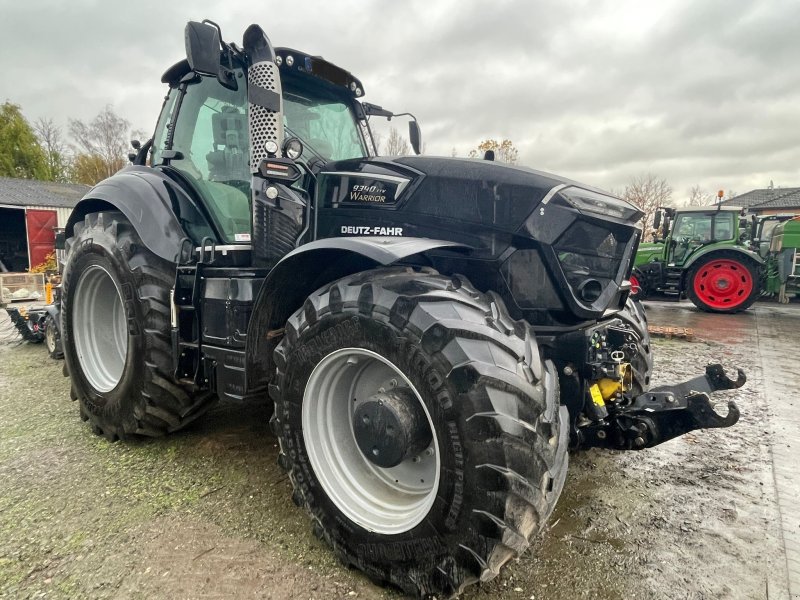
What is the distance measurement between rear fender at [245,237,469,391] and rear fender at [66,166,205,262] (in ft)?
3.00

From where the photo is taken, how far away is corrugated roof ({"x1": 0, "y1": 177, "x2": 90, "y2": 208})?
65.5ft

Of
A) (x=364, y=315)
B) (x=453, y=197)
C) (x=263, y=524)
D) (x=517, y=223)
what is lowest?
(x=263, y=524)

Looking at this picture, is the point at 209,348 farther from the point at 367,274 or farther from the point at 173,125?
the point at 173,125

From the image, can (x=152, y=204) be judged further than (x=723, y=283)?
No

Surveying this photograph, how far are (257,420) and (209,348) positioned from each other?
43.8 inches

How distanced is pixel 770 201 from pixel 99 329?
157 ft

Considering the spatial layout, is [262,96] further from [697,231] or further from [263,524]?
[697,231]

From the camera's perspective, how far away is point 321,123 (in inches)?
130

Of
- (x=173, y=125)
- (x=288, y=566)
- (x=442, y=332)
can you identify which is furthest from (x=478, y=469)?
(x=173, y=125)

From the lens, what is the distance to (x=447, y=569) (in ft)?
5.97

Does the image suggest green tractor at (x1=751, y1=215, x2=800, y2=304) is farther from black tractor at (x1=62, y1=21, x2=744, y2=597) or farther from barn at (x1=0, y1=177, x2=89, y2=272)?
barn at (x1=0, y1=177, x2=89, y2=272)

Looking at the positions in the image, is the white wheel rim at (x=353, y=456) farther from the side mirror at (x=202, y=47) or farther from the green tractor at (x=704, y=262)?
the green tractor at (x=704, y=262)

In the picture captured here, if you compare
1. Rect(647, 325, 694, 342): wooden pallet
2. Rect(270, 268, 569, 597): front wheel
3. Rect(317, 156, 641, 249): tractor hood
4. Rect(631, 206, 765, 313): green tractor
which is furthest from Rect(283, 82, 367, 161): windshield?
Rect(631, 206, 765, 313): green tractor

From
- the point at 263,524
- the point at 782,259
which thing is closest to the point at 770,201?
the point at 782,259
